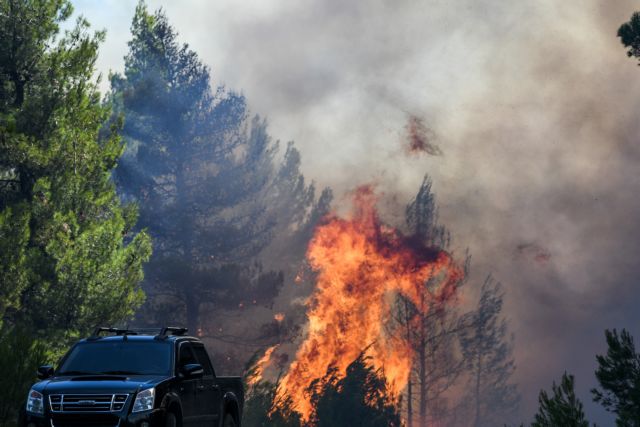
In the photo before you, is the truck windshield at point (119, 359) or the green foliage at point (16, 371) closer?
the truck windshield at point (119, 359)

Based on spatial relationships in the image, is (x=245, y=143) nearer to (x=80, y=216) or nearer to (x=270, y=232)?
(x=270, y=232)

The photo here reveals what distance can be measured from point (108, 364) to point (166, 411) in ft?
4.48

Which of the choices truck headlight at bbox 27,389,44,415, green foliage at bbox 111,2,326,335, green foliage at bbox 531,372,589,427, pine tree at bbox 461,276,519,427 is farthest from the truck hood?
pine tree at bbox 461,276,519,427

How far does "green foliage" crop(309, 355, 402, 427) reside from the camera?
28969mm

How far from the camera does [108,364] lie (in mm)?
13477

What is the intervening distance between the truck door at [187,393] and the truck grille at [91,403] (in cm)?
120

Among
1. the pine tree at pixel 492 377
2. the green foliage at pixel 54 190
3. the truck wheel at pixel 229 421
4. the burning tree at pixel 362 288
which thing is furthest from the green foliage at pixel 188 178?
the truck wheel at pixel 229 421

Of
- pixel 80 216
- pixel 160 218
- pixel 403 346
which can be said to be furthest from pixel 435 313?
pixel 80 216

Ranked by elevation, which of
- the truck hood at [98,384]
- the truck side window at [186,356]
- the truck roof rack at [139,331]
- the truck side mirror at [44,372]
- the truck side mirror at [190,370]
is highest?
the truck roof rack at [139,331]

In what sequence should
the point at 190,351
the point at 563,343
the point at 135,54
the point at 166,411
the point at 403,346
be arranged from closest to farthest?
the point at 166,411, the point at 190,351, the point at 135,54, the point at 403,346, the point at 563,343

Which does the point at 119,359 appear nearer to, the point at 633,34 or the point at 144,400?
the point at 144,400

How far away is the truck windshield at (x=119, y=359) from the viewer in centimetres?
1336

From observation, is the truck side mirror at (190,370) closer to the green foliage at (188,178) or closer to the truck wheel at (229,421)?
the truck wheel at (229,421)

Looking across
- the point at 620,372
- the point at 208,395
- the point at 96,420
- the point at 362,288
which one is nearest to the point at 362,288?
the point at 362,288
